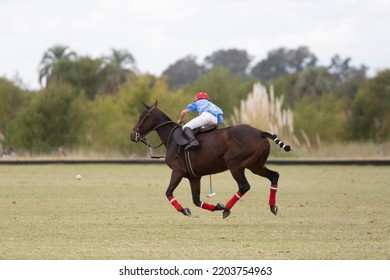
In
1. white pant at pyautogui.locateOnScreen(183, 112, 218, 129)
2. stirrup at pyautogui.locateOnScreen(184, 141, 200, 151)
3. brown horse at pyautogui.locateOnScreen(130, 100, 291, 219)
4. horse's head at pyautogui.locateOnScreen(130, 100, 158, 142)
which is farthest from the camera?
horse's head at pyautogui.locateOnScreen(130, 100, 158, 142)

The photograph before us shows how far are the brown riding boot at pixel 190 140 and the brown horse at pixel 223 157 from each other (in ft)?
0.39

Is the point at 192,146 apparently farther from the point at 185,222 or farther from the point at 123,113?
the point at 123,113

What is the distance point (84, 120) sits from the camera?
1891 inches

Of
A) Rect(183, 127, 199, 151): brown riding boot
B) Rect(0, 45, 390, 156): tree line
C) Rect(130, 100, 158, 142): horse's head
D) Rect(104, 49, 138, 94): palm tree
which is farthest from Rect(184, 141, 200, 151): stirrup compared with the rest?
Rect(104, 49, 138, 94): palm tree

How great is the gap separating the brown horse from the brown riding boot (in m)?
0.12

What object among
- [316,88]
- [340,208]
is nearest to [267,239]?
[340,208]

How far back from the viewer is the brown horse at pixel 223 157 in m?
15.4

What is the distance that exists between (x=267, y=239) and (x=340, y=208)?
5543 mm

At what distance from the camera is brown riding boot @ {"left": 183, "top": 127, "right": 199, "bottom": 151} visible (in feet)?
51.0

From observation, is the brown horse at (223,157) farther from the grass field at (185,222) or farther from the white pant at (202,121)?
the grass field at (185,222)

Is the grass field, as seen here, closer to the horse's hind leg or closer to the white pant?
the horse's hind leg

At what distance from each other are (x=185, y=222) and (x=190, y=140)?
4.25 feet

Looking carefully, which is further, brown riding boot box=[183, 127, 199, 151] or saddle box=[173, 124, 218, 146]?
saddle box=[173, 124, 218, 146]
